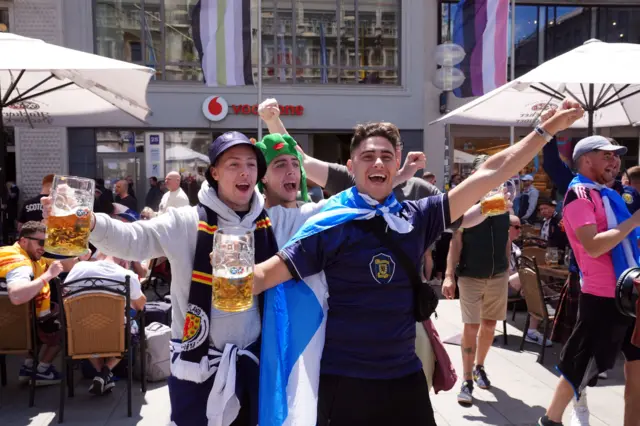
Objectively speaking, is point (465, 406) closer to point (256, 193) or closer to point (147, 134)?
point (256, 193)

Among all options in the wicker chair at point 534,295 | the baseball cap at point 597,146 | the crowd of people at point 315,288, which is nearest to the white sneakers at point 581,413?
the baseball cap at point 597,146

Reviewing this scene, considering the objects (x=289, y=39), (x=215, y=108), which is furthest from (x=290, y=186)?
(x=289, y=39)

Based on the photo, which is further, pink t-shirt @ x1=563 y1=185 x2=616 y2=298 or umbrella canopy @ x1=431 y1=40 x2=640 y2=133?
umbrella canopy @ x1=431 y1=40 x2=640 y2=133

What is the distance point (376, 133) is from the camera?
97.9 inches

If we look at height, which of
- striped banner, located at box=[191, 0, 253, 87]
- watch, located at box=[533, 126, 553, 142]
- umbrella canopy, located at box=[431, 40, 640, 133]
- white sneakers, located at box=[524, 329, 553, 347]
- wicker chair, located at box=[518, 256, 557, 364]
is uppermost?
striped banner, located at box=[191, 0, 253, 87]

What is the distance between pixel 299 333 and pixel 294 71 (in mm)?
16144

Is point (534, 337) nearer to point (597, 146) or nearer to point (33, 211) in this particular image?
point (597, 146)

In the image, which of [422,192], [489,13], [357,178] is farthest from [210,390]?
[489,13]

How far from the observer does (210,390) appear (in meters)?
2.48

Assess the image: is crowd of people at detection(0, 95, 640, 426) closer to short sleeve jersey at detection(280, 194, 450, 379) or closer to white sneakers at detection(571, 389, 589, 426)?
short sleeve jersey at detection(280, 194, 450, 379)

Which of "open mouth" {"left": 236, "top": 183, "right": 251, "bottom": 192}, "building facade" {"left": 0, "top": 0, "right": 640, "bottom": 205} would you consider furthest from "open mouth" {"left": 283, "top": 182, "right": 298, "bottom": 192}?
"building facade" {"left": 0, "top": 0, "right": 640, "bottom": 205}

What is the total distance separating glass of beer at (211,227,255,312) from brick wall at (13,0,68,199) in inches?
631

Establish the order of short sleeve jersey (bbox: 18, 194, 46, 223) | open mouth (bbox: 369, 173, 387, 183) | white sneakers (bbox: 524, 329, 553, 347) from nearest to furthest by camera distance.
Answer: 1. open mouth (bbox: 369, 173, 387, 183)
2. white sneakers (bbox: 524, 329, 553, 347)
3. short sleeve jersey (bbox: 18, 194, 46, 223)

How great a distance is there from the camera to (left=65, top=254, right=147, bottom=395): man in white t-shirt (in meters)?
4.72
